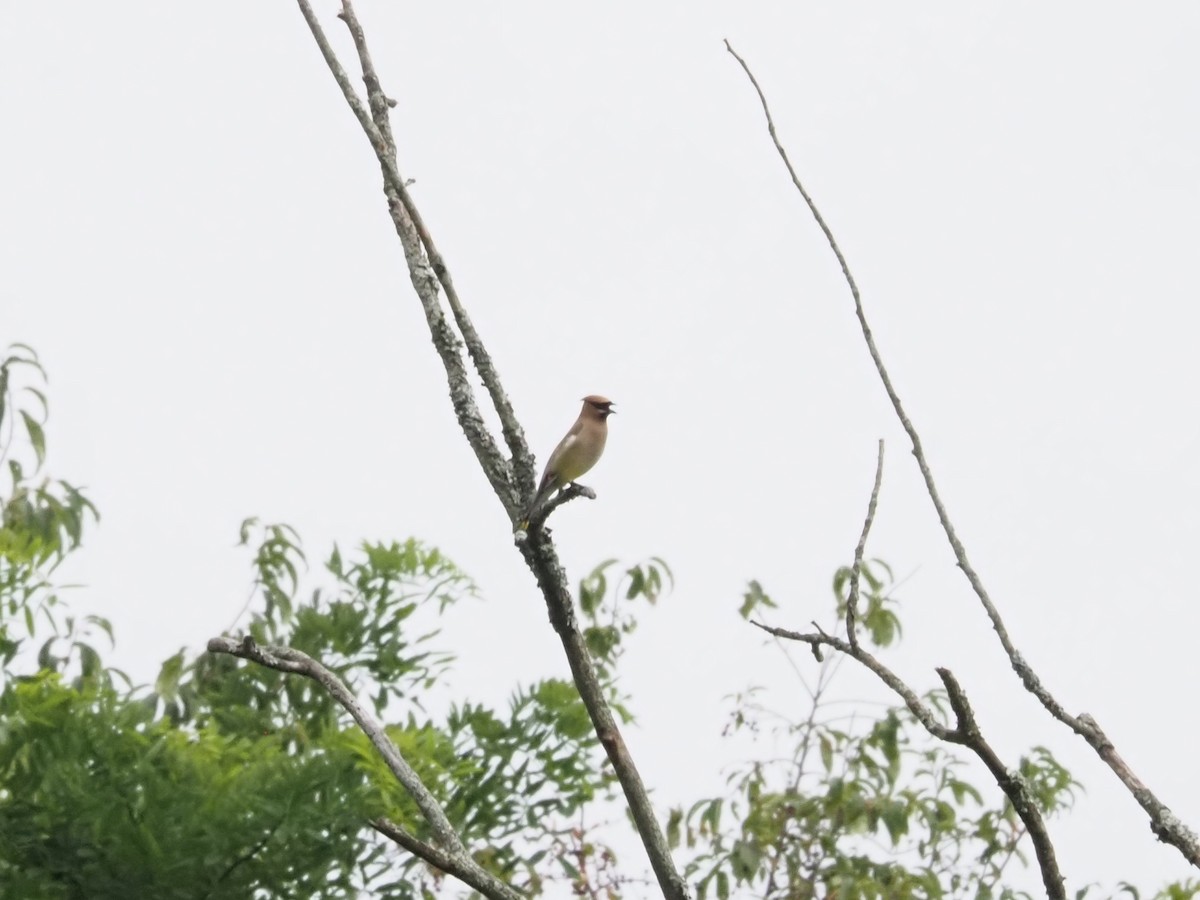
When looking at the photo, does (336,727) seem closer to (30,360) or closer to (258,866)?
(258,866)

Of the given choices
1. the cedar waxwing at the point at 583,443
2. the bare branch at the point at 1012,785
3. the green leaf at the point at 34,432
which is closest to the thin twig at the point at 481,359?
the bare branch at the point at 1012,785

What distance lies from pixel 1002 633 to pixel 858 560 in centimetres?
19

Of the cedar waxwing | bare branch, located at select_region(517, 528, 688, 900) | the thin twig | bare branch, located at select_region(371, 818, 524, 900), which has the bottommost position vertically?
bare branch, located at select_region(371, 818, 524, 900)

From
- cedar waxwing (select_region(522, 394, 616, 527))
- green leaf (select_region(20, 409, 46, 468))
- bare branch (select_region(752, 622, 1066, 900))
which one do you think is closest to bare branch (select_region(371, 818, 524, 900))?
bare branch (select_region(752, 622, 1066, 900))

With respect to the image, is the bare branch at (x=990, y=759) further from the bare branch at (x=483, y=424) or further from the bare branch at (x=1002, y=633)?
the bare branch at (x=483, y=424)

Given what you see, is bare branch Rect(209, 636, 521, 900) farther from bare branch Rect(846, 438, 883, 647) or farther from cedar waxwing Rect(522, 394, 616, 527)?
cedar waxwing Rect(522, 394, 616, 527)

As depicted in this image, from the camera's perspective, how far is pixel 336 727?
3.75 m

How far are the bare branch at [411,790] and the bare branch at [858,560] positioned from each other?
478 mm

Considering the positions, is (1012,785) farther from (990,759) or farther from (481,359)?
(481,359)

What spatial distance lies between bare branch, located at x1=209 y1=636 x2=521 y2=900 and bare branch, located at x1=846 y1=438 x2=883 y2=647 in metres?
0.48

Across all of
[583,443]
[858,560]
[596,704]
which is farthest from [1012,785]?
[583,443]

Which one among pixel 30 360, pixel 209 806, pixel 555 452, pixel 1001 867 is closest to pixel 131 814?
pixel 209 806

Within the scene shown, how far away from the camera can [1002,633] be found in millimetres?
1785

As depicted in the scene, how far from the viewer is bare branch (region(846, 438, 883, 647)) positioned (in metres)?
1.82
